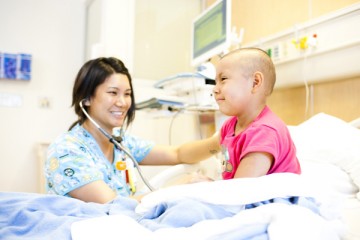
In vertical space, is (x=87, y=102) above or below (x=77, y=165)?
above

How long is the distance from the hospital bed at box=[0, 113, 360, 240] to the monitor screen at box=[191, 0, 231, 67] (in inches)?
51.0

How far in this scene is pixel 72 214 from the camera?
78 centimetres

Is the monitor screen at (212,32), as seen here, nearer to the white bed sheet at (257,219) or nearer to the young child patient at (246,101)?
the young child patient at (246,101)

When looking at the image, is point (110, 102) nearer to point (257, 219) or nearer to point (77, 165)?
point (77, 165)

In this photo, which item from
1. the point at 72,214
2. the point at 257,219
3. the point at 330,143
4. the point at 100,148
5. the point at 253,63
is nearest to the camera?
the point at 257,219

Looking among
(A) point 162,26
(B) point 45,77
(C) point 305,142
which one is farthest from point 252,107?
(B) point 45,77

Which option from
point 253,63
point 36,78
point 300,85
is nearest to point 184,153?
point 253,63

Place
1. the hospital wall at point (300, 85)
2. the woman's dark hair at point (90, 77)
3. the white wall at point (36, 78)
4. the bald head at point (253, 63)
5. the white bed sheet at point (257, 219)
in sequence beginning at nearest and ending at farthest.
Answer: the white bed sheet at point (257, 219) < the bald head at point (253, 63) < the woman's dark hair at point (90, 77) < the hospital wall at point (300, 85) < the white wall at point (36, 78)

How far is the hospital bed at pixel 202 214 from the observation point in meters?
0.58

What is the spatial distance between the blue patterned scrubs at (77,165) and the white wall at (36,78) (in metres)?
1.78

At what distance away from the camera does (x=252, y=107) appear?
1116 mm

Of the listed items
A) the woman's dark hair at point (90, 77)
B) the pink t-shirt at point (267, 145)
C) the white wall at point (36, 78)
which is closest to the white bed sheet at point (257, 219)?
the pink t-shirt at point (267, 145)

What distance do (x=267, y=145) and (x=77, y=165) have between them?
666mm

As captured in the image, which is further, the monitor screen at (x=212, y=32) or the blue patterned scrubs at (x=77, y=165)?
the monitor screen at (x=212, y=32)
